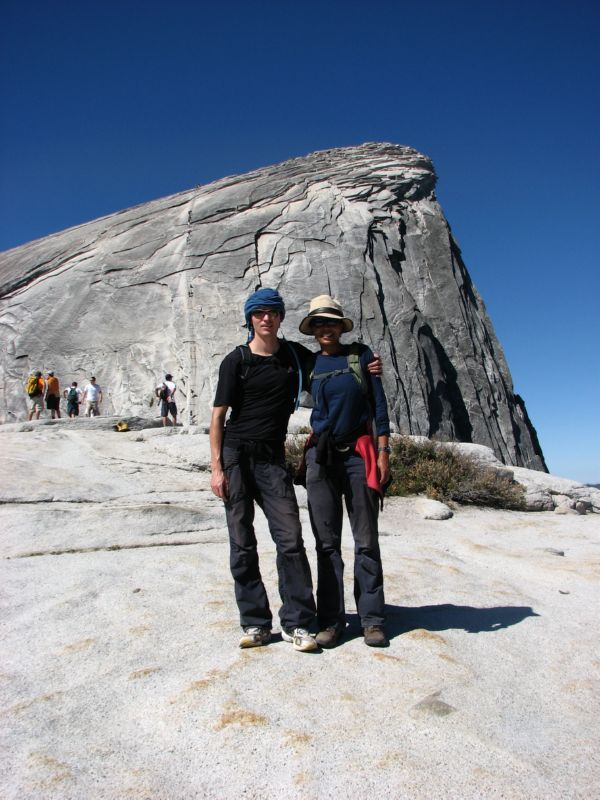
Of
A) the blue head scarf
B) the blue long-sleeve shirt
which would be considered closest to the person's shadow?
the blue long-sleeve shirt

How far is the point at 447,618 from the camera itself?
13.3 ft

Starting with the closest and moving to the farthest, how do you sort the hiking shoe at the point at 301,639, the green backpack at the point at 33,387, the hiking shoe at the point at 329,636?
the hiking shoe at the point at 301,639 → the hiking shoe at the point at 329,636 → the green backpack at the point at 33,387

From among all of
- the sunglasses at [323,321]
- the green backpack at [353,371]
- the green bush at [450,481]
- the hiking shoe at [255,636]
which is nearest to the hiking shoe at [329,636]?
the hiking shoe at [255,636]

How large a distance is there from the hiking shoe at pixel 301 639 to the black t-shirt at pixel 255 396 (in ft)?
3.69

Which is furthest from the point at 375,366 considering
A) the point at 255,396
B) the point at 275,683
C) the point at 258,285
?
the point at 258,285

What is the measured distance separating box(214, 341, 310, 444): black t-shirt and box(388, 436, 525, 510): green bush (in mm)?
5617

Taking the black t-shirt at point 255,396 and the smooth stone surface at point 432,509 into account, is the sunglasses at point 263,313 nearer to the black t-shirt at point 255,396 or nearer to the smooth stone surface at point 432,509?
the black t-shirt at point 255,396

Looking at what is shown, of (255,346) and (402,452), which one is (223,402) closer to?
(255,346)

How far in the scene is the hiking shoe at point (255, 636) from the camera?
3.38 meters

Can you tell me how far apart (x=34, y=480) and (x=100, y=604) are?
413 centimetres

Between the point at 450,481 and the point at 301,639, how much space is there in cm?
638

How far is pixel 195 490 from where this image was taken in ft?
27.6

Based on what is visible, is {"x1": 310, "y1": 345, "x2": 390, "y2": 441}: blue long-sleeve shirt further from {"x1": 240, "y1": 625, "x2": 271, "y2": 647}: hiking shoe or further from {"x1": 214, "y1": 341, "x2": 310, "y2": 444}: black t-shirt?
{"x1": 240, "y1": 625, "x2": 271, "y2": 647}: hiking shoe

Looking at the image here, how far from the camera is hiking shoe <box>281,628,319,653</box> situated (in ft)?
11.0
